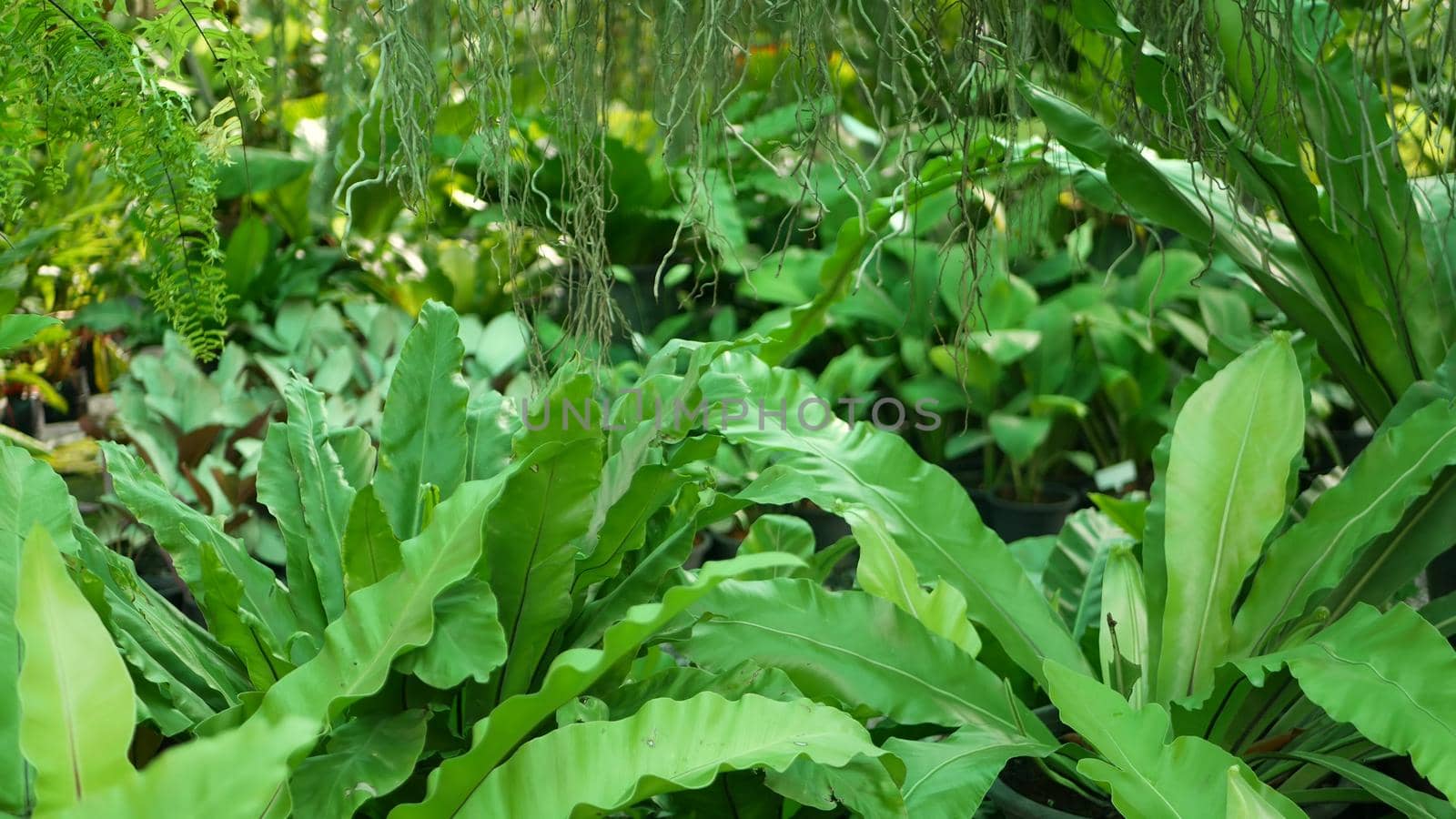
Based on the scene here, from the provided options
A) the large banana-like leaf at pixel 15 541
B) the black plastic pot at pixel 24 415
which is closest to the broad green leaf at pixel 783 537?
the large banana-like leaf at pixel 15 541

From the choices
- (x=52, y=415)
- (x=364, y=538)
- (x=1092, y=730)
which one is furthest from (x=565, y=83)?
(x=52, y=415)

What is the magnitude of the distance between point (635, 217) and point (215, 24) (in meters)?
1.82

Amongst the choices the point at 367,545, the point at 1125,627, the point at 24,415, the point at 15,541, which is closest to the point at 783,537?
the point at 1125,627

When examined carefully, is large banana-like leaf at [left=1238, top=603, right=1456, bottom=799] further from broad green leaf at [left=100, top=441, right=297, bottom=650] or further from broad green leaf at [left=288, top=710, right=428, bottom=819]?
broad green leaf at [left=100, top=441, right=297, bottom=650]

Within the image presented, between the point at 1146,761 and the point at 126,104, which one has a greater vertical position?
the point at 126,104

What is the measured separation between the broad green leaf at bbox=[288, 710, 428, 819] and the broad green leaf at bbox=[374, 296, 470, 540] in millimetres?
248

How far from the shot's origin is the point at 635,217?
9.62ft

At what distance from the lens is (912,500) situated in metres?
1.33

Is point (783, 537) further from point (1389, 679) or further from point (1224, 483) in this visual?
point (1389, 679)

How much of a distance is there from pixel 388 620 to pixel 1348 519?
2.95ft

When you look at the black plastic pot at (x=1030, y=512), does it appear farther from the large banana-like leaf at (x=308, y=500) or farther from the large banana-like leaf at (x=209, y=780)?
the large banana-like leaf at (x=209, y=780)

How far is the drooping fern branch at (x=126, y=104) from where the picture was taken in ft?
3.63

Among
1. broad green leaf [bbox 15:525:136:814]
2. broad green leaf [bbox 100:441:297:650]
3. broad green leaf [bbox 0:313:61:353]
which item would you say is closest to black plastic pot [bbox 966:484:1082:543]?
broad green leaf [bbox 100:441:297:650]

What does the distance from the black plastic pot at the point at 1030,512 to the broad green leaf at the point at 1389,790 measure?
1189 mm
